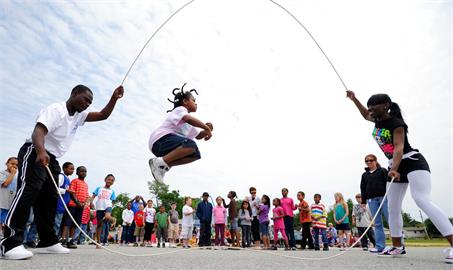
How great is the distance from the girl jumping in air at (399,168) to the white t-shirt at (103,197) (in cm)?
676

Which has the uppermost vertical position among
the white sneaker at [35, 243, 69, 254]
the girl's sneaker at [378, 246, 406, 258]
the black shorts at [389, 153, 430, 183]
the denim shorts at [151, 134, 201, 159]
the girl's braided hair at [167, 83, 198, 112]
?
the girl's braided hair at [167, 83, 198, 112]

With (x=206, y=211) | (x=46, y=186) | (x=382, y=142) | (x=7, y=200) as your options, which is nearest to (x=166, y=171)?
(x=46, y=186)

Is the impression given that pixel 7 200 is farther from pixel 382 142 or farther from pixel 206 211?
pixel 382 142

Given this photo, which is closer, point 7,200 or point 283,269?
point 283,269

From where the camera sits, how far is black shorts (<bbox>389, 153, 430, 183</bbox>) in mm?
4398

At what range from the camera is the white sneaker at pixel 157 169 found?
4.61 metres

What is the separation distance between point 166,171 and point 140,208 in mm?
8591

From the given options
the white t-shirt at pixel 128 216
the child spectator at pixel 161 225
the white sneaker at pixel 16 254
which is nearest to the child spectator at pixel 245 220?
the child spectator at pixel 161 225

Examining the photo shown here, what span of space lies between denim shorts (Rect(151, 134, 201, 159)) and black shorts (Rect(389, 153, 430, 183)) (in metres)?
2.84

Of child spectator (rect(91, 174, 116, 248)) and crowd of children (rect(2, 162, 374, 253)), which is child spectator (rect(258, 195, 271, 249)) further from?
child spectator (rect(91, 174, 116, 248))

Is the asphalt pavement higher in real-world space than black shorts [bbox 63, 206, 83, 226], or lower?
lower

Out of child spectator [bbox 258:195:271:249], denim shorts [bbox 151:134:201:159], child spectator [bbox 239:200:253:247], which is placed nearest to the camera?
denim shorts [bbox 151:134:201:159]

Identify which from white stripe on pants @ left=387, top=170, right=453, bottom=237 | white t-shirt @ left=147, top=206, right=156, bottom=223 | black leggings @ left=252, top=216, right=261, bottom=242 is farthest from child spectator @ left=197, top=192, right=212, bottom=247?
white stripe on pants @ left=387, top=170, right=453, bottom=237

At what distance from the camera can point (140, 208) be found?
41.5 feet
